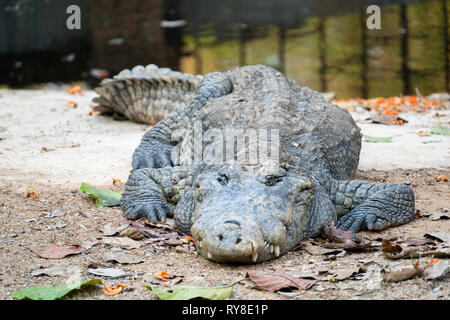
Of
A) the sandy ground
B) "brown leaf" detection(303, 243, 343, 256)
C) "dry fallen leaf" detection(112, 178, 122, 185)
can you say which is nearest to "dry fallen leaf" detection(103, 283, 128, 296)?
the sandy ground

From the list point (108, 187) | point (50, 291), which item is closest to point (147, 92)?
point (108, 187)

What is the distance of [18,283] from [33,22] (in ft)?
37.3

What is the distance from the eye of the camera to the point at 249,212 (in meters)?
3.62

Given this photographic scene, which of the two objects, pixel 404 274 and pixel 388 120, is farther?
pixel 388 120

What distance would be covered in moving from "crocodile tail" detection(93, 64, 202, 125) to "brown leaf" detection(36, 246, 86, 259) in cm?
403

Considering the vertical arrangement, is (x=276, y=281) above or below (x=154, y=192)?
below

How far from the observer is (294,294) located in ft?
10.2

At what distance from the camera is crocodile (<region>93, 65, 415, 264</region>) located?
364cm

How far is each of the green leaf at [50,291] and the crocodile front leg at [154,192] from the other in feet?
5.04

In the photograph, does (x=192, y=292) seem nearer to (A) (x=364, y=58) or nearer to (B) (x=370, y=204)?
(B) (x=370, y=204)

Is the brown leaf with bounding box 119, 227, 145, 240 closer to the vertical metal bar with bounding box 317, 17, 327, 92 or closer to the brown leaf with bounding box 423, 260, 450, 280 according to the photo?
the brown leaf with bounding box 423, 260, 450, 280

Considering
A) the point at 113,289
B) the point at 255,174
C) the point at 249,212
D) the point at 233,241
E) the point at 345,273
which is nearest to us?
the point at 113,289

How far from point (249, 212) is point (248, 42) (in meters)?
10.1

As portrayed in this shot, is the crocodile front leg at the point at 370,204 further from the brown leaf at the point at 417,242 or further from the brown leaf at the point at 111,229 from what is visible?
the brown leaf at the point at 111,229
